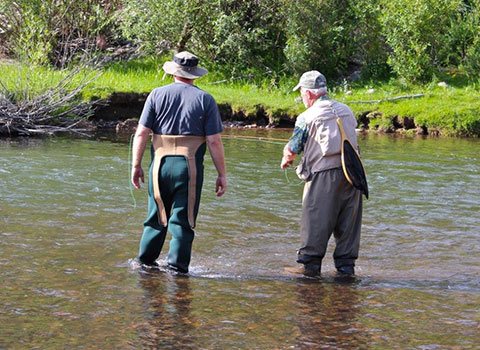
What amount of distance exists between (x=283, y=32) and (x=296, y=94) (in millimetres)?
2935

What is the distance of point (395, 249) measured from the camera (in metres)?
9.62

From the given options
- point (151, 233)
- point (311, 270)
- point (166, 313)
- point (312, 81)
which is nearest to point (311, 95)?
point (312, 81)

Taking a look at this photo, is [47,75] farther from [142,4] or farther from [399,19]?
[399,19]

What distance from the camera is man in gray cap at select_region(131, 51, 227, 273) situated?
309 inches

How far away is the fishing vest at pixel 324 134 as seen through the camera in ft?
26.2

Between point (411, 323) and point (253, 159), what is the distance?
9450 mm

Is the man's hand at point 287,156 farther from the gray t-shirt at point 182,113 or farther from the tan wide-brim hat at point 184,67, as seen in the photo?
the tan wide-brim hat at point 184,67

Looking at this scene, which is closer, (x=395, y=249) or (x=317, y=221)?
(x=317, y=221)

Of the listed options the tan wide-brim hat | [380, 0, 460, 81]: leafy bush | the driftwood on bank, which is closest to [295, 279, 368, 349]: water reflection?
the tan wide-brim hat

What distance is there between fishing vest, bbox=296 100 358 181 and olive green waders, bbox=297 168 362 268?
83mm

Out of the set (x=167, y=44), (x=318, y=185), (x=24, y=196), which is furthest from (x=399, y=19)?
(x=318, y=185)

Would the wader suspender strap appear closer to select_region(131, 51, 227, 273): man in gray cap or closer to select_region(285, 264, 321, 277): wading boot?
select_region(131, 51, 227, 273): man in gray cap

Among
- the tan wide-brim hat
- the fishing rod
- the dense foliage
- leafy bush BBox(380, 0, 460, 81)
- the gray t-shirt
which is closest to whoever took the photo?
the gray t-shirt

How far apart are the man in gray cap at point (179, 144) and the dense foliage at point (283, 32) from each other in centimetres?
1535
